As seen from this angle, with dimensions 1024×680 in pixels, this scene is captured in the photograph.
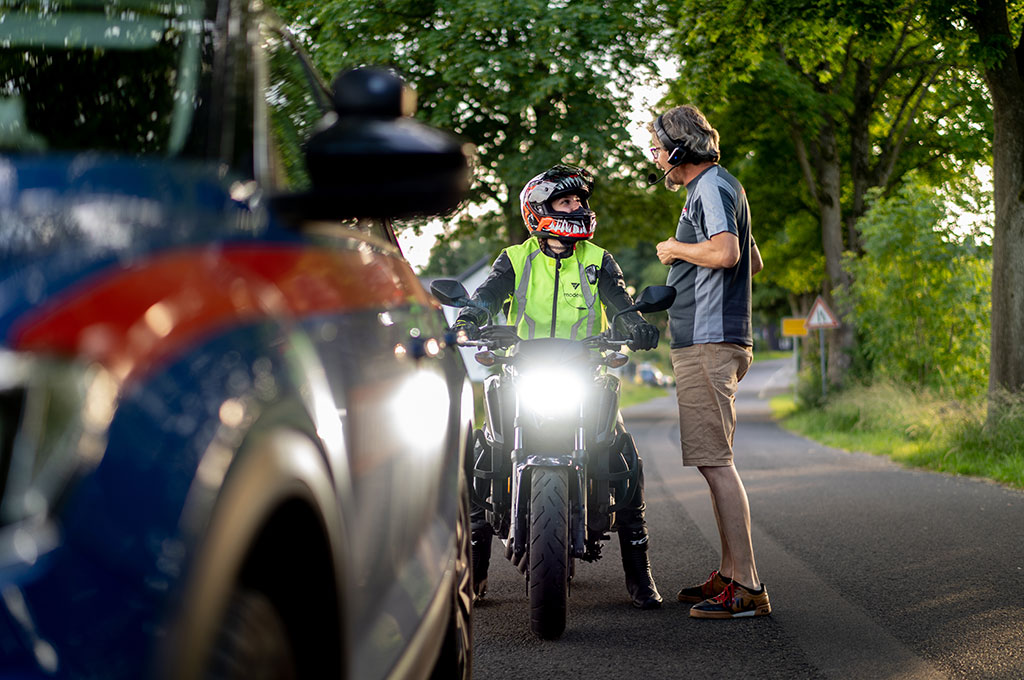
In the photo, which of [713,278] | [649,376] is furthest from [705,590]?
[649,376]

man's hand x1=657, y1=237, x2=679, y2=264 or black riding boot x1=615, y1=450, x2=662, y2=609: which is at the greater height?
man's hand x1=657, y1=237, x2=679, y2=264

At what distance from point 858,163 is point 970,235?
15.0ft

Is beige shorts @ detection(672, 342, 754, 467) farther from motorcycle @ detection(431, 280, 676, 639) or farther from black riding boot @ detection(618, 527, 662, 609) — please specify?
black riding boot @ detection(618, 527, 662, 609)

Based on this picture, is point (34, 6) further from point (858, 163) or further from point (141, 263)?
point (858, 163)

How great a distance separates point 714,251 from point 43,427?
4.37 m

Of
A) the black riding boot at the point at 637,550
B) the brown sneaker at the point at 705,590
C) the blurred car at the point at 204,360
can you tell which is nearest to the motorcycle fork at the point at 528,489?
the black riding boot at the point at 637,550

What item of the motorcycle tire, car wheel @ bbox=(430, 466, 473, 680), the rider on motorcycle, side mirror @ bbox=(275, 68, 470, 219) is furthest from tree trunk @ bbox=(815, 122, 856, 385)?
side mirror @ bbox=(275, 68, 470, 219)

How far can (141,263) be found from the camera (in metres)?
1.39

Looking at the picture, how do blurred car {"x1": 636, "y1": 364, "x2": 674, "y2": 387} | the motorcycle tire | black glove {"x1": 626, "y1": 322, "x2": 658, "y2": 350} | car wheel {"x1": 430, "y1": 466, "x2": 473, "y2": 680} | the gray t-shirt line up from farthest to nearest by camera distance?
blurred car {"x1": 636, "y1": 364, "x2": 674, "y2": 387} → the gray t-shirt → black glove {"x1": 626, "y1": 322, "x2": 658, "y2": 350} → the motorcycle tire → car wheel {"x1": 430, "y1": 466, "x2": 473, "y2": 680}

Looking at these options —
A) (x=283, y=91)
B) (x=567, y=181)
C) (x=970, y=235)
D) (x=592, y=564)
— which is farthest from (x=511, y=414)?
(x=970, y=235)

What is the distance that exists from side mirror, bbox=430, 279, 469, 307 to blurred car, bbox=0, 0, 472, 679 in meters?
1.91

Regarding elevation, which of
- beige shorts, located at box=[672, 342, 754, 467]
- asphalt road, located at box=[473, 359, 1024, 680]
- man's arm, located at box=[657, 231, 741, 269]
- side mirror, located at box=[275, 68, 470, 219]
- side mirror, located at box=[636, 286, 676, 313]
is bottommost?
asphalt road, located at box=[473, 359, 1024, 680]

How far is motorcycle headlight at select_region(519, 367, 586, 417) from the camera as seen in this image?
5004 millimetres

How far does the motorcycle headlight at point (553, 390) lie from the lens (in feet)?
16.4
